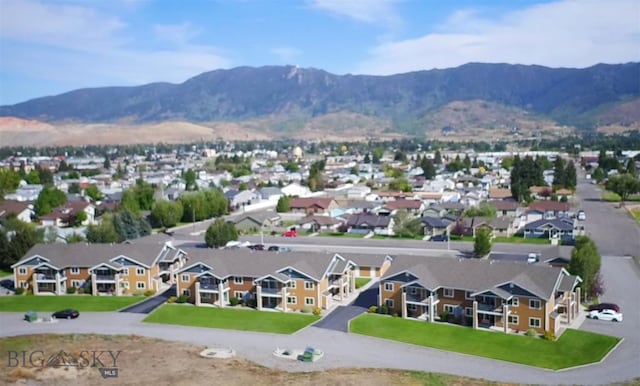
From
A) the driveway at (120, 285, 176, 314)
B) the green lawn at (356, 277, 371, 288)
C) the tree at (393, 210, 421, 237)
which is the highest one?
the tree at (393, 210, 421, 237)

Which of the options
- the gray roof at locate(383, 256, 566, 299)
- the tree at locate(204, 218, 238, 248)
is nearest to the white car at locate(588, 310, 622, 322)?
the gray roof at locate(383, 256, 566, 299)

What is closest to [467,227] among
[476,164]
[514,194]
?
[514,194]

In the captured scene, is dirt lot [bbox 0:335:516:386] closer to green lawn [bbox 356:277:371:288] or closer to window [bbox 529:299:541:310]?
window [bbox 529:299:541:310]

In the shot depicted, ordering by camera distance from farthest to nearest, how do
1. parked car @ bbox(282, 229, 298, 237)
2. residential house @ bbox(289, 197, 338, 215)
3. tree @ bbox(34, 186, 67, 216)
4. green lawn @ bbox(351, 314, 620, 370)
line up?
residential house @ bbox(289, 197, 338, 215) < tree @ bbox(34, 186, 67, 216) < parked car @ bbox(282, 229, 298, 237) < green lawn @ bbox(351, 314, 620, 370)

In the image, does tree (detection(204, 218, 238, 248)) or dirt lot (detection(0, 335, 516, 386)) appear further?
tree (detection(204, 218, 238, 248))

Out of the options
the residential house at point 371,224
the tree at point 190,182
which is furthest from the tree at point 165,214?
the tree at point 190,182

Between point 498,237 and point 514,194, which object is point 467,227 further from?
point 514,194

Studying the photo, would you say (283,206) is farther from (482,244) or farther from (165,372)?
(165,372)
